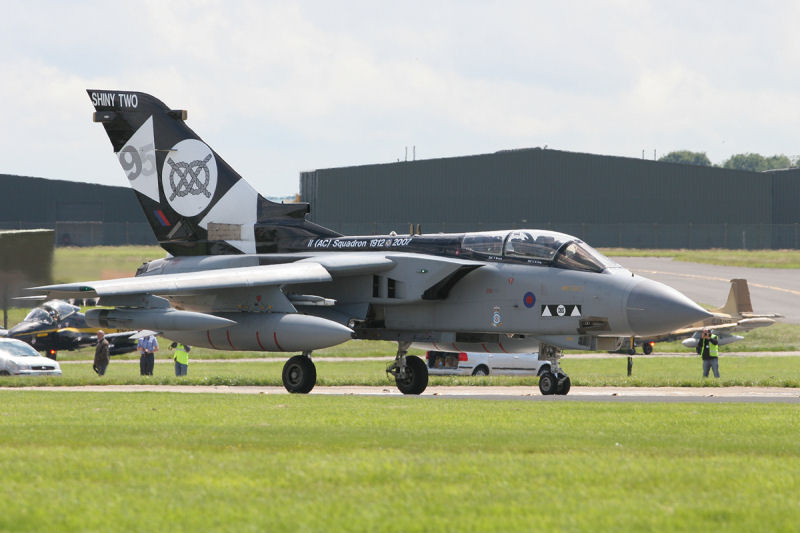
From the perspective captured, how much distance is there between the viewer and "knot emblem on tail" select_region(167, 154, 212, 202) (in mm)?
27797

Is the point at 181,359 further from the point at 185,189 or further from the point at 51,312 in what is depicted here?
the point at 51,312

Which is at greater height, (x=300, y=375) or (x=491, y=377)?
(x=300, y=375)

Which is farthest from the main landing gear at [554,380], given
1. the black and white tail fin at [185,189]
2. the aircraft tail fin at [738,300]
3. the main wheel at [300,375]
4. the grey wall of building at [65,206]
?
the grey wall of building at [65,206]

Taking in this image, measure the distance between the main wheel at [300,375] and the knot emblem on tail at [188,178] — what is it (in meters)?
5.53

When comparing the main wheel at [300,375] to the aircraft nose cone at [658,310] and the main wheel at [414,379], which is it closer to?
the main wheel at [414,379]

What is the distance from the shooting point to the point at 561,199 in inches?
3386

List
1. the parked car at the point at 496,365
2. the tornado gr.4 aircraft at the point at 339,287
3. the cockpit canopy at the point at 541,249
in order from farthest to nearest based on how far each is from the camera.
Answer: the parked car at the point at 496,365 → the cockpit canopy at the point at 541,249 → the tornado gr.4 aircraft at the point at 339,287

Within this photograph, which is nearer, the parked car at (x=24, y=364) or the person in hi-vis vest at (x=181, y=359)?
the person in hi-vis vest at (x=181, y=359)

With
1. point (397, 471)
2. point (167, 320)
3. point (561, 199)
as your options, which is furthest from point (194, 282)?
point (561, 199)

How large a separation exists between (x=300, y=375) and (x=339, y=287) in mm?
2136

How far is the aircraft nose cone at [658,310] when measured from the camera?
853 inches

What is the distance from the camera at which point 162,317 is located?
22906 millimetres

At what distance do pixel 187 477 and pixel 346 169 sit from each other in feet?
260

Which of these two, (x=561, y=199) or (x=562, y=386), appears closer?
(x=562, y=386)
